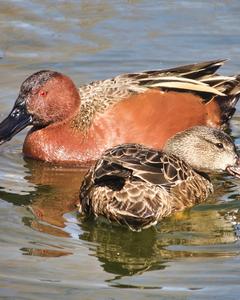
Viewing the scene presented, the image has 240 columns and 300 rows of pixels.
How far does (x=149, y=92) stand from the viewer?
10.4 metres

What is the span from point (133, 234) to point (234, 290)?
4.93 ft

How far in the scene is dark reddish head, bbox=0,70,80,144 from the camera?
393 inches

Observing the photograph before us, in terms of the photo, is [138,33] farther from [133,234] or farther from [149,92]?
[133,234]

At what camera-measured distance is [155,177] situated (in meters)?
8.05

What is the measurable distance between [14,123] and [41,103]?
14.5 inches

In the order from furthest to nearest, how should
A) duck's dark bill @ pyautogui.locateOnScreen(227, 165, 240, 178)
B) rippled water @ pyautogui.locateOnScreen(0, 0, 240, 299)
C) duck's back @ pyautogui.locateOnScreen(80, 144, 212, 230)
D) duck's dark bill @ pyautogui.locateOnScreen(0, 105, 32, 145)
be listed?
duck's dark bill @ pyautogui.locateOnScreen(0, 105, 32, 145) → duck's dark bill @ pyautogui.locateOnScreen(227, 165, 240, 178) → duck's back @ pyautogui.locateOnScreen(80, 144, 212, 230) → rippled water @ pyautogui.locateOnScreen(0, 0, 240, 299)

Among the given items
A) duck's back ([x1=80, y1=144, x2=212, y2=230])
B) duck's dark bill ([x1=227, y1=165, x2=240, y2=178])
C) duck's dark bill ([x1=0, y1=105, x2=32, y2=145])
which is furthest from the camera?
duck's dark bill ([x1=0, y1=105, x2=32, y2=145])

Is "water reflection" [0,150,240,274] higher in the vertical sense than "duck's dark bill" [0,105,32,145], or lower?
lower

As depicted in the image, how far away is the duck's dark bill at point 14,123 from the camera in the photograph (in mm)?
9906

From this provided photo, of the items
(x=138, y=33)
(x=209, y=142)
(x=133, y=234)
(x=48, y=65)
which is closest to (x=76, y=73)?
(x=48, y=65)

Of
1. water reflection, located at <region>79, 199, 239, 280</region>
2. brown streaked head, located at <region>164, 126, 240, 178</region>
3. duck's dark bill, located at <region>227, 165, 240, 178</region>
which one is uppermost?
brown streaked head, located at <region>164, 126, 240, 178</region>

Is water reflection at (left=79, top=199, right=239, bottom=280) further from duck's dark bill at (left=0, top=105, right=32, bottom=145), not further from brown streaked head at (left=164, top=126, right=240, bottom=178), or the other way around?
duck's dark bill at (left=0, top=105, right=32, bottom=145)

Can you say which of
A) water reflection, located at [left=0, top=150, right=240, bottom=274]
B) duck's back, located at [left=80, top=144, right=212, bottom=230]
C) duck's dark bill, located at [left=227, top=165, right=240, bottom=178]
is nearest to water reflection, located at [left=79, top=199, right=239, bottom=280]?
water reflection, located at [left=0, top=150, right=240, bottom=274]

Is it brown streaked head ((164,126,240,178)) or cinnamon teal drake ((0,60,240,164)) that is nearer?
brown streaked head ((164,126,240,178))
